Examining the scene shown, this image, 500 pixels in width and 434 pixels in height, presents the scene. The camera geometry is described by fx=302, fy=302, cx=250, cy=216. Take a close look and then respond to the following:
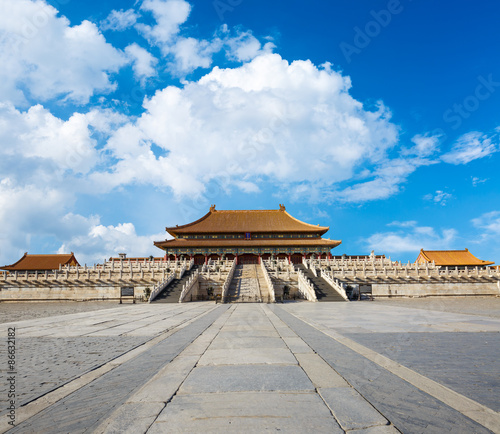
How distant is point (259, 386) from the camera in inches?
121

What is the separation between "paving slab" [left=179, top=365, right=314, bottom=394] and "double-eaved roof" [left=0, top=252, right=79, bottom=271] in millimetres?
45107

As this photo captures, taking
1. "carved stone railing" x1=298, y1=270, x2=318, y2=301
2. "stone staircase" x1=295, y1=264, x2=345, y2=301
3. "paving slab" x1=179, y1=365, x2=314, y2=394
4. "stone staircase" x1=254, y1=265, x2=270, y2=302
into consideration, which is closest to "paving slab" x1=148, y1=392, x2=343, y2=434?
"paving slab" x1=179, y1=365, x2=314, y2=394

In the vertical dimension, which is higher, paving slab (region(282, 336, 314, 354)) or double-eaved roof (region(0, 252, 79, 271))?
double-eaved roof (region(0, 252, 79, 271))

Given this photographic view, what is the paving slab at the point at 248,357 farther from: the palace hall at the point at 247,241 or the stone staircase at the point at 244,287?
the palace hall at the point at 247,241

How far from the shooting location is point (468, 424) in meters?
2.32

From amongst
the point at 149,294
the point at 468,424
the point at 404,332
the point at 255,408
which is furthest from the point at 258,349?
the point at 149,294

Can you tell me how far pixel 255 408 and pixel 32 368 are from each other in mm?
3478

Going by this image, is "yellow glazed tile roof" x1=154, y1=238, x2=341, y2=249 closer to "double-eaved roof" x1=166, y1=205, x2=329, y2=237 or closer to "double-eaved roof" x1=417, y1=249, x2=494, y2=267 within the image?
"double-eaved roof" x1=166, y1=205, x2=329, y2=237

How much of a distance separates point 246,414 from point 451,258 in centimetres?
4805

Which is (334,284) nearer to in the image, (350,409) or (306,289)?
(306,289)

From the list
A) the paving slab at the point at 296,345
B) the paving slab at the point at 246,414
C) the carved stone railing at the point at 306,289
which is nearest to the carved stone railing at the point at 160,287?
the carved stone railing at the point at 306,289

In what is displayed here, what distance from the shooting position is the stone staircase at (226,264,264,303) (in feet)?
70.0

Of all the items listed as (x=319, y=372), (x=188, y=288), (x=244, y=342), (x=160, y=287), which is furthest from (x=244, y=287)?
(x=319, y=372)

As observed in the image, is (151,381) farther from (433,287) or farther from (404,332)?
(433,287)
